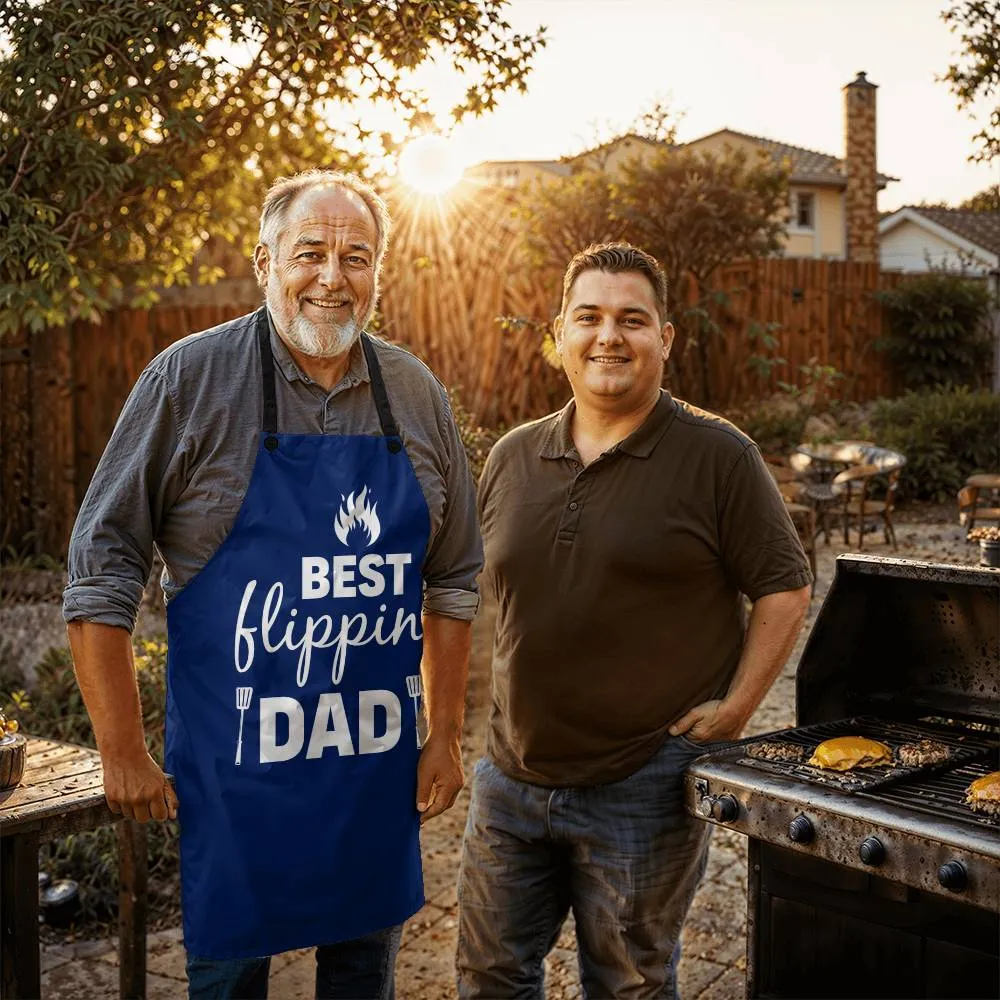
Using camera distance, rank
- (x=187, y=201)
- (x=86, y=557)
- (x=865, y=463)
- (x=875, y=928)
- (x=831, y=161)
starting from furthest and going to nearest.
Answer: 1. (x=831, y=161)
2. (x=865, y=463)
3. (x=187, y=201)
4. (x=875, y=928)
5. (x=86, y=557)

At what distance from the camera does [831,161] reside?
105ft

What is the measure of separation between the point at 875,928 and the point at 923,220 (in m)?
34.3

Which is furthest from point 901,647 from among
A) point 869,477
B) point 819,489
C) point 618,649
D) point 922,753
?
point 869,477

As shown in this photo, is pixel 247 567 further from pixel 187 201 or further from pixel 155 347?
pixel 155 347

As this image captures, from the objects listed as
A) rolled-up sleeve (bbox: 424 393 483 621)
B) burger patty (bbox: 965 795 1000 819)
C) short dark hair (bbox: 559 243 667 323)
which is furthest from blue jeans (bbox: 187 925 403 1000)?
short dark hair (bbox: 559 243 667 323)

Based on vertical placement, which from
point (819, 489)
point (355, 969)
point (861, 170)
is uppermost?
point (861, 170)

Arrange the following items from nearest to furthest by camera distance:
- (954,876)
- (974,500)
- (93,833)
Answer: (954,876) → (93,833) → (974,500)

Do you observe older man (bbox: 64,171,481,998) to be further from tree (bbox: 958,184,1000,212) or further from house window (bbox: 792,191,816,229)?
tree (bbox: 958,184,1000,212)

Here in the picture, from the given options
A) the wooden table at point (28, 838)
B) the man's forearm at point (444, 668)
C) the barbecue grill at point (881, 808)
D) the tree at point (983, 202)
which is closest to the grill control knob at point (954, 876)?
the barbecue grill at point (881, 808)

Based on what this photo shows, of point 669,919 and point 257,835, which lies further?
point 669,919

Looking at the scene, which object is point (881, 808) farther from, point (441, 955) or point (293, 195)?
point (441, 955)

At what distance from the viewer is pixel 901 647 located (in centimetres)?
288

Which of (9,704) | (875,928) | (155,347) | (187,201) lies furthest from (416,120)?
(155,347)

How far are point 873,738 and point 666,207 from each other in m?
10.2
